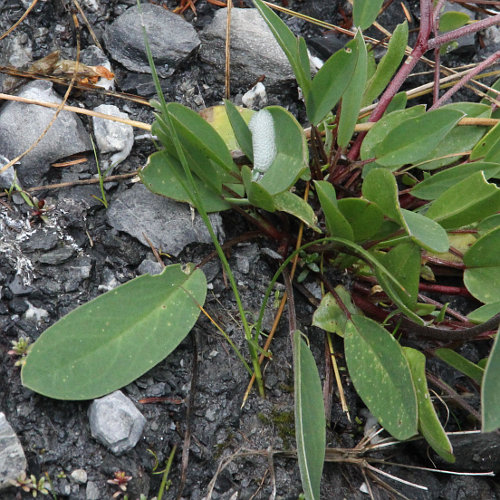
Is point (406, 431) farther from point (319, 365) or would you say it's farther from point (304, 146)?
point (304, 146)

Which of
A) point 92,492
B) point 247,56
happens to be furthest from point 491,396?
point 247,56

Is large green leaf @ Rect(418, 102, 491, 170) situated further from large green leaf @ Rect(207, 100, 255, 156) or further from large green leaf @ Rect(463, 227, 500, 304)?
large green leaf @ Rect(207, 100, 255, 156)

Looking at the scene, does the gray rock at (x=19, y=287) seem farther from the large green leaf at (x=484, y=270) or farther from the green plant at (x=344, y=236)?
the large green leaf at (x=484, y=270)

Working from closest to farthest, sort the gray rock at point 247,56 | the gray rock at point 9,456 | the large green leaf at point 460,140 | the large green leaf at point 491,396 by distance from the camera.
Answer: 1. the large green leaf at point 491,396
2. the gray rock at point 9,456
3. the large green leaf at point 460,140
4. the gray rock at point 247,56

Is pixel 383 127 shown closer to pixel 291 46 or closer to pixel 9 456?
pixel 291 46

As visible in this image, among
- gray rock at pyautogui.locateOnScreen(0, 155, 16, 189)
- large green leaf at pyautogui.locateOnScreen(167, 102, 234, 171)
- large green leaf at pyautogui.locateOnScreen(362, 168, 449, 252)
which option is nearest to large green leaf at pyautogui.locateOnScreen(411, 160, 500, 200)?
large green leaf at pyautogui.locateOnScreen(362, 168, 449, 252)

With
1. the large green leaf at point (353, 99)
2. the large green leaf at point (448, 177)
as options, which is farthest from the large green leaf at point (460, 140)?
the large green leaf at point (353, 99)

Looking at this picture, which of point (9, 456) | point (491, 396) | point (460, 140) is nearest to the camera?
point (491, 396)
